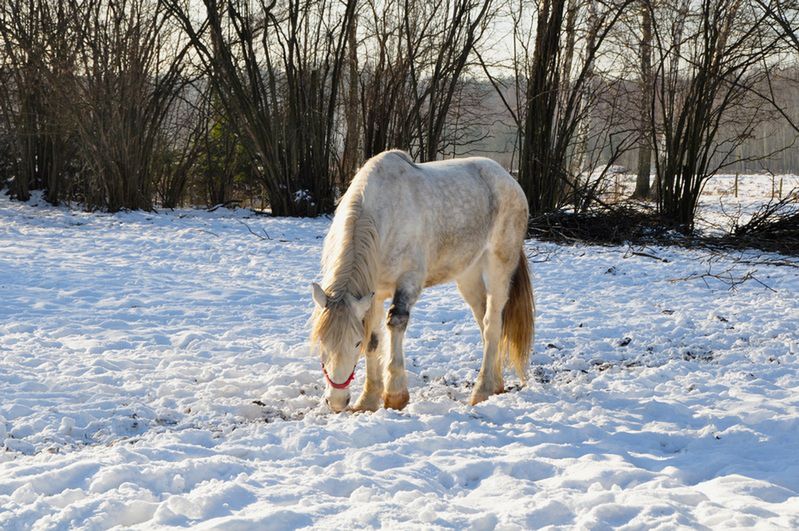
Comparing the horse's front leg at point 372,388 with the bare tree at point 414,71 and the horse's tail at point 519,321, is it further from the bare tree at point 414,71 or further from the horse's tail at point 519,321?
the bare tree at point 414,71

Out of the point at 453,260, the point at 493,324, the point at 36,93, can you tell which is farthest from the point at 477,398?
the point at 36,93

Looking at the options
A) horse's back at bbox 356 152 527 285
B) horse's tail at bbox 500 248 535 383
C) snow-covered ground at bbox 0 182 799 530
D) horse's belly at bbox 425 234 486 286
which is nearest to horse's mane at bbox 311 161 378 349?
horse's back at bbox 356 152 527 285

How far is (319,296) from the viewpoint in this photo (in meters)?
4.21

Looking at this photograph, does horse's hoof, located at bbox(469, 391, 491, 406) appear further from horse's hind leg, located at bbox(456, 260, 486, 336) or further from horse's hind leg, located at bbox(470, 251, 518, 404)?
horse's hind leg, located at bbox(456, 260, 486, 336)

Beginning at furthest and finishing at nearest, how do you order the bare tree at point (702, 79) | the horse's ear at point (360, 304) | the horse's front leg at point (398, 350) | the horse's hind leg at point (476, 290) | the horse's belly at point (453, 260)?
1. the bare tree at point (702, 79)
2. the horse's hind leg at point (476, 290)
3. the horse's belly at point (453, 260)
4. the horse's front leg at point (398, 350)
5. the horse's ear at point (360, 304)

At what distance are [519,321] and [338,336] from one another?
1.83 meters

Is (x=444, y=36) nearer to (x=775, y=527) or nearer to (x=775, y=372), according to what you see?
(x=775, y=372)

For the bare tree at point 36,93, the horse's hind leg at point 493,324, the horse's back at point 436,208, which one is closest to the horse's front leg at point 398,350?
the horse's back at point 436,208

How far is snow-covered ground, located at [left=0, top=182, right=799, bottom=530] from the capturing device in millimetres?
3182

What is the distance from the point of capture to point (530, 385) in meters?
5.39

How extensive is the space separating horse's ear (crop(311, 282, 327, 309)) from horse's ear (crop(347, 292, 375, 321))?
5.3 inches

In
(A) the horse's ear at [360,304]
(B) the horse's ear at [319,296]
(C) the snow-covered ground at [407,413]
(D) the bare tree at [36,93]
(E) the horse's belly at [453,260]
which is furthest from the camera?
(D) the bare tree at [36,93]

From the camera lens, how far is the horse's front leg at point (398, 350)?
190 inches

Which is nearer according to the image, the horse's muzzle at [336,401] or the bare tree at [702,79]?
the horse's muzzle at [336,401]
